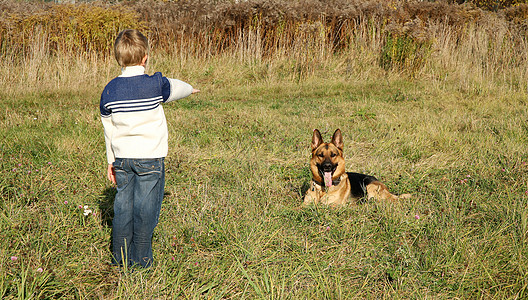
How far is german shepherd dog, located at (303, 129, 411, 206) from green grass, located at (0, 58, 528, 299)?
21cm

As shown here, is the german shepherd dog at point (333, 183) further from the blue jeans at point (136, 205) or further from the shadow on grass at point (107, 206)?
the shadow on grass at point (107, 206)

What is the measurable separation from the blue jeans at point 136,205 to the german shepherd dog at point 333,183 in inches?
63.0

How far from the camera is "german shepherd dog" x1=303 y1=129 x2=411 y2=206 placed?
384 centimetres

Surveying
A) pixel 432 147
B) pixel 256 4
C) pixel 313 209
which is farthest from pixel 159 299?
pixel 256 4

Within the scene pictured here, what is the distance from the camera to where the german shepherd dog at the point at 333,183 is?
384 cm

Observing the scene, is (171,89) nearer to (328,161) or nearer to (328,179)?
(328,161)

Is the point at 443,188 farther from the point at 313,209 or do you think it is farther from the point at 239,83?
the point at 239,83

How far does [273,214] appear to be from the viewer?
11.7 feet

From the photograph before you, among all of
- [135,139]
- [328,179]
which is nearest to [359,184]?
[328,179]

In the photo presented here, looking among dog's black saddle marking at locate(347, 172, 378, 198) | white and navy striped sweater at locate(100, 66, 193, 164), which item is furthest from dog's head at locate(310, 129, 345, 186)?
white and navy striped sweater at locate(100, 66, 193, 164)

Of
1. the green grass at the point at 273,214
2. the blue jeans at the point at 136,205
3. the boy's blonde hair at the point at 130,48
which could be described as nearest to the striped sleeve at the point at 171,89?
the boy's blonde hair at the point at 130,48

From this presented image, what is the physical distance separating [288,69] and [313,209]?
7591 millimetres

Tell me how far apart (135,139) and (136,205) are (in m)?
0.45

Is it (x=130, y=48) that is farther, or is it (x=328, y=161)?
(x=328, y=161)
